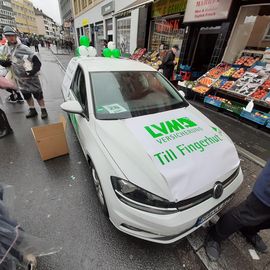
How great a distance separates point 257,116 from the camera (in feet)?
13.8

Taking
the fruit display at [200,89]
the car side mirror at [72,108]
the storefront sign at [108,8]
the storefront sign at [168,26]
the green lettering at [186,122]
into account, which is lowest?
the fruit display at [200,89]

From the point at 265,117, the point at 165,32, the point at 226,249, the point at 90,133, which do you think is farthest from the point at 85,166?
the point at 165,32

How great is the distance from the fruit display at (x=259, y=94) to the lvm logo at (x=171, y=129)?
3331 millimetres

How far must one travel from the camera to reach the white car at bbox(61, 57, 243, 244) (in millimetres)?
1411

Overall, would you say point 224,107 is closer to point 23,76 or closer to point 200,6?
point 200,6

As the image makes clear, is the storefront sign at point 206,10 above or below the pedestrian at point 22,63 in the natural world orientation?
above

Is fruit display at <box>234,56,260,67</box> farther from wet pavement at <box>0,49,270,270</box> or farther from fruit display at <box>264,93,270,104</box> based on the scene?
wet pavement at <box>0,49,270,270</box>

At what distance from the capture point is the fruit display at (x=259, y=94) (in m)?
4.24

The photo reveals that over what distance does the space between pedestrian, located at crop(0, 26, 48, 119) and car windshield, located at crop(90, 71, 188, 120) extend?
2.16 metres

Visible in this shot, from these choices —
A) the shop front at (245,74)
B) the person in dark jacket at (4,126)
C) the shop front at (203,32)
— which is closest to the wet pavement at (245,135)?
the shop front at (245,74)

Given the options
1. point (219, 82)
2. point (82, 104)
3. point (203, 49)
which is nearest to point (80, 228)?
point (82, 104)

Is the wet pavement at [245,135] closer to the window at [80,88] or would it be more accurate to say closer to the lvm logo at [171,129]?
the lvm logo at [171,129]

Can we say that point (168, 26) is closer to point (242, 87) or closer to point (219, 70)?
point (219, 70)

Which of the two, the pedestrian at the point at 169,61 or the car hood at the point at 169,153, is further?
the pedestrian at the point at 169,61
